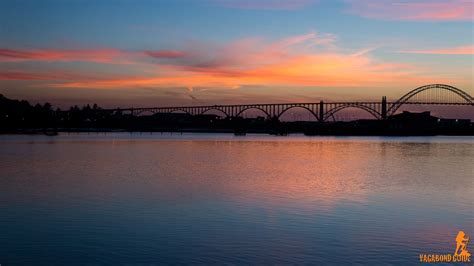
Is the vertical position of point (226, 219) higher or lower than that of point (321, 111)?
lower

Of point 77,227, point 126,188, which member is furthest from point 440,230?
point 126,188

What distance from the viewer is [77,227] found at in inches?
699

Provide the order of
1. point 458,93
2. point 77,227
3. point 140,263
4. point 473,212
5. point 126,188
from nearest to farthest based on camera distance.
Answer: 1. point 140,263
2. point 77,227
3. point 473,212
4. point 126,188
5. point 458,93

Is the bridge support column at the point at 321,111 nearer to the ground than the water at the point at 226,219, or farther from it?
farther from it

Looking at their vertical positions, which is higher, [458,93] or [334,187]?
[458,93]

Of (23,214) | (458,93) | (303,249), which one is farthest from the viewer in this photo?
(458,93)

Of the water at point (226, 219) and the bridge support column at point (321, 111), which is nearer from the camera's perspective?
the water at point (226, 219)

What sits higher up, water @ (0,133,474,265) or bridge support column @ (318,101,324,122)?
bridge support column @ (318,101,324,122)

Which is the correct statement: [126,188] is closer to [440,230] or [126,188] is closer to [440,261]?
[440,230]

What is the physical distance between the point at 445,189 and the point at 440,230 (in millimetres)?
12456

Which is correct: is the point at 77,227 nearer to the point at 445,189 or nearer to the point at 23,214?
the point at 23,214

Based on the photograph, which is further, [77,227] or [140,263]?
[77,227]

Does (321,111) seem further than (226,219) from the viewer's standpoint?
Yes

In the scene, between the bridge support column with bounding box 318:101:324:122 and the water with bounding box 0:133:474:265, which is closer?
the water with bounding box 0:133:474:265
